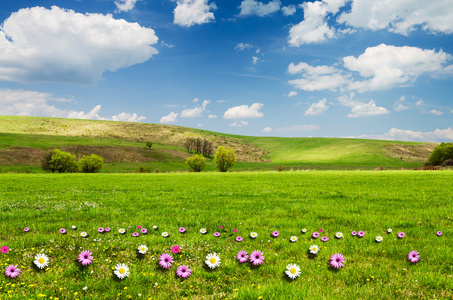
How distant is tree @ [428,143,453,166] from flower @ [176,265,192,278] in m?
131

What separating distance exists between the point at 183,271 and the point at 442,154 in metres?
133

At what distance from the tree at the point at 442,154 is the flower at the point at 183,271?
131 metres

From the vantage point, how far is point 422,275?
538 centimetres

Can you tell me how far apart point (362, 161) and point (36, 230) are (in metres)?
130

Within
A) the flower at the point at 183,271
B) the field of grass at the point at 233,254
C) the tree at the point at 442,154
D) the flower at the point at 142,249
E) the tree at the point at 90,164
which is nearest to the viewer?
the field of grass at the point at 233,254

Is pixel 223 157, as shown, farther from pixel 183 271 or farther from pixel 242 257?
pixel 183 271

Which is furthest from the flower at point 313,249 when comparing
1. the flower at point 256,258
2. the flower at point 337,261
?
the flower at point 256,258

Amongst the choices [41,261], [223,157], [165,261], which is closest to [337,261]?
[165,261]

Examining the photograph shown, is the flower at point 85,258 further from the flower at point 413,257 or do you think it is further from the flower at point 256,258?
the flower at point 413,257

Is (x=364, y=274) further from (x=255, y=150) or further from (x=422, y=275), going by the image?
(x=255, y=150)

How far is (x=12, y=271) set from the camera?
18.0ft

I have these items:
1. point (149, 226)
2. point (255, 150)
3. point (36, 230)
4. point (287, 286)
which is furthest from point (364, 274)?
point (255, 150)

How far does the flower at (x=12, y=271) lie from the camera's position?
5258 millimetres

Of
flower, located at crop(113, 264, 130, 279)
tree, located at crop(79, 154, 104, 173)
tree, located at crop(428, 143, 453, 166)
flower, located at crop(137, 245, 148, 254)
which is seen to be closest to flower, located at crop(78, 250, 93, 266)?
flower, located at crop(113, 264, 130, 279)
